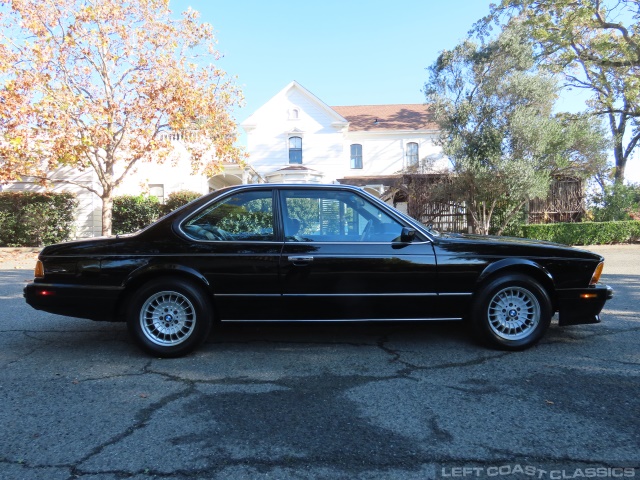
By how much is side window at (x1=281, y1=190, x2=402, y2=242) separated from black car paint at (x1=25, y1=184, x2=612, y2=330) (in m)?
0.12

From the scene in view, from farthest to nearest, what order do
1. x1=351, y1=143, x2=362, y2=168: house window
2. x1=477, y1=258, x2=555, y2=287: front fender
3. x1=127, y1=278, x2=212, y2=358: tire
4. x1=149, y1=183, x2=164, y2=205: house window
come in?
x1=351, y1=143, x2=362, y2=168: house window → x1=149, y1=183, x2=164, y2=205: house window → x1=477, y1=258, x2=555, y2=287: front fender → x1=127, y1=278, x2=212, y2=358: tire

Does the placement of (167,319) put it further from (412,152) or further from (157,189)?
(412,152)

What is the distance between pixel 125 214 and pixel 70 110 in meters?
4.98

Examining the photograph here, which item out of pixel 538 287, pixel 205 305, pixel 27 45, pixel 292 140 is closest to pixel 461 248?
pixel 538 287

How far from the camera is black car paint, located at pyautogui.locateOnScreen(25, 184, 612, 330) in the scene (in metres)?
4.07

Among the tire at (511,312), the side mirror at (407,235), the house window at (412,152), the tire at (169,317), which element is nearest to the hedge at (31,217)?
the tire at (169,317)

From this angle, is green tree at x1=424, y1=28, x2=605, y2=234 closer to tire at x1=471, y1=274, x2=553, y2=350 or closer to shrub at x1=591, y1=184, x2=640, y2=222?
shrub at x1=591, y1=184, x2=640, y2=222

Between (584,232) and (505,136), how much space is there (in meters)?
5.56

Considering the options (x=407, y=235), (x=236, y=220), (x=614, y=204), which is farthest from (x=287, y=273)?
(x=614, y=204)

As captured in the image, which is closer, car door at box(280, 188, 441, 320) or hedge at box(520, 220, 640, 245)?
car door at box(280, 188, 441, 320)

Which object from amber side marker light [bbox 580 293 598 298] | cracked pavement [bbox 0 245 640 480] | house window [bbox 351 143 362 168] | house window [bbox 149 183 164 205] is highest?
house window [bbox 351 143 362 168]

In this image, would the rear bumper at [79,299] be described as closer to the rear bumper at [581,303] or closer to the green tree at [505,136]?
the rear bumper at [581,303]

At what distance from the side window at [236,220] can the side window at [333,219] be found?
195mm

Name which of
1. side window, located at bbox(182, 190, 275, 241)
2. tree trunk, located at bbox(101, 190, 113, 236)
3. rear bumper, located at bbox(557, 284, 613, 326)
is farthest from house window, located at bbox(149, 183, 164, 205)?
rear bumper, located at bbox(557, 284, 613, 326)
